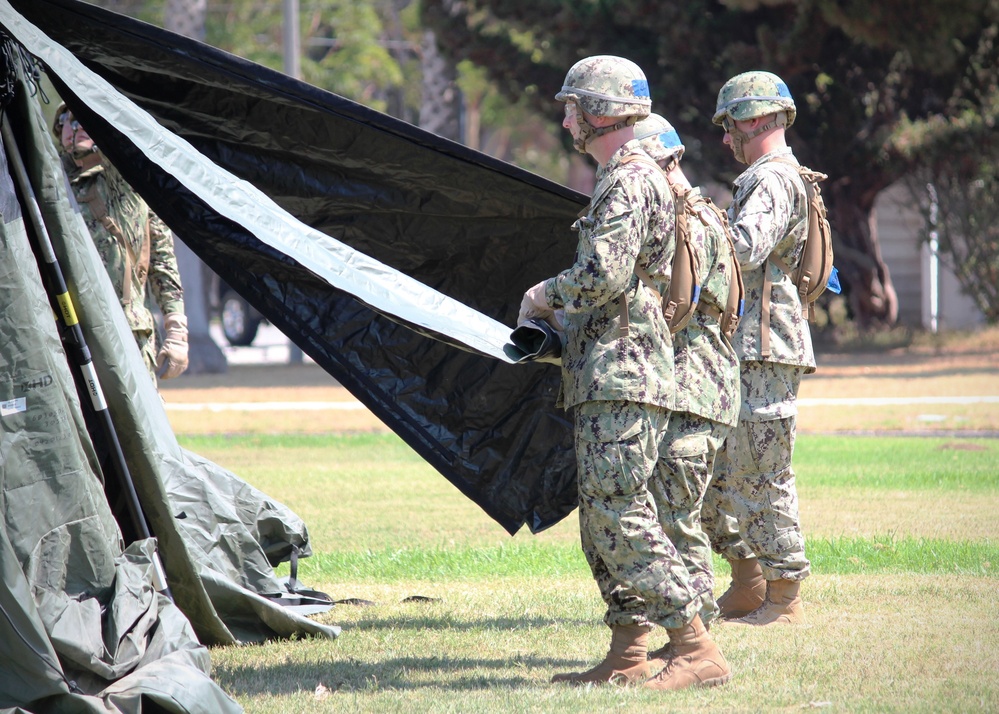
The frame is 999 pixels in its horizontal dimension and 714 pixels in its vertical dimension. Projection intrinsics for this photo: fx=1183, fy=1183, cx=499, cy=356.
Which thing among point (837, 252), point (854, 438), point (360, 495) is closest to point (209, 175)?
point (360, 495)

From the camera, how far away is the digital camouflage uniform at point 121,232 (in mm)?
5980

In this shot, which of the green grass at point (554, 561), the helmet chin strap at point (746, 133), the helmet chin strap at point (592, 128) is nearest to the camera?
the helmet chin strap at point (592, 128)

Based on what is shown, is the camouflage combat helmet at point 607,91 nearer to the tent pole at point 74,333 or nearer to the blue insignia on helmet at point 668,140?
the blue insignia on helmet at point 668,140

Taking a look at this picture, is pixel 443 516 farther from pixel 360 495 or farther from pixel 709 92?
pixel 709 92

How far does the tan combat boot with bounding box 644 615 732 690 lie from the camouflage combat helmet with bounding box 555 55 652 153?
1.91m

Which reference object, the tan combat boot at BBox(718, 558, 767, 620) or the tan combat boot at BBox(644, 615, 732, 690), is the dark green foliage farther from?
the tan combat boot at BBox(644, 615, 732, 690)

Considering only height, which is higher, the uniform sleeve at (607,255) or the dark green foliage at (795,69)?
the dark green foliage at (795,69)

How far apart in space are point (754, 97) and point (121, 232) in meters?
3.22

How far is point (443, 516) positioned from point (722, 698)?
4698mm

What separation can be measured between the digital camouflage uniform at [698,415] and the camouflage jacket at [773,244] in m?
0.62

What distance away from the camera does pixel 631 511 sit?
4359mm

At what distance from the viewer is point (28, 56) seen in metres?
4.41

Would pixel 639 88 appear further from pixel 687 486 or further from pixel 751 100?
pixel 687 486

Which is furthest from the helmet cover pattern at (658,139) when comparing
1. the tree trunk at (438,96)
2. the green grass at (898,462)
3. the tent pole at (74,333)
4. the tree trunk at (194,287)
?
the tree trunk at (438,96)
